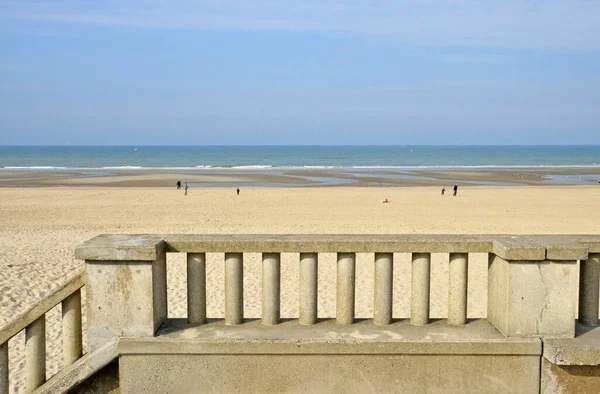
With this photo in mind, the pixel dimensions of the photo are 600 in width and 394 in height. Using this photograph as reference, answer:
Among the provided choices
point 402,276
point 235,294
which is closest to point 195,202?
point 402,276

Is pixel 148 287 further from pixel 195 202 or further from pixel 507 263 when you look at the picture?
pixel 195 202

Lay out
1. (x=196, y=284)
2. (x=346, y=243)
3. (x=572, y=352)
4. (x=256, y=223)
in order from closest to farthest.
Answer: (x=572, y=352), (x=346, y=243), (x=196, y=284), (x=256, y=223)

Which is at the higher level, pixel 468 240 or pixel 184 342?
pixel 468 240

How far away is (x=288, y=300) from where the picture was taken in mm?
11016

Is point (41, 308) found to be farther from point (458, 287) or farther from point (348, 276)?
point (458, 287)

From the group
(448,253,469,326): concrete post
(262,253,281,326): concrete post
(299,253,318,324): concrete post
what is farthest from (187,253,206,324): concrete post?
(448,253,469,326): concrete post

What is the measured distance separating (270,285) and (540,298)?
1.90 meters

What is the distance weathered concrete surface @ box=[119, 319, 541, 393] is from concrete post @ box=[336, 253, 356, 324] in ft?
0.92

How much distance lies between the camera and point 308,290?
4.45m

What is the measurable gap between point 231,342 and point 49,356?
4861mm

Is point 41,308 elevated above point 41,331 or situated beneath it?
elevated above

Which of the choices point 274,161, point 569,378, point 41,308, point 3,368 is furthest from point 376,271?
point 274,161

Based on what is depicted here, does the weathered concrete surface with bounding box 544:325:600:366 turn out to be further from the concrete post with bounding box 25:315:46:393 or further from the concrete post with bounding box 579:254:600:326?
the concrete post with bounding box 25:315:46:393

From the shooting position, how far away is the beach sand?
35.9 ft
